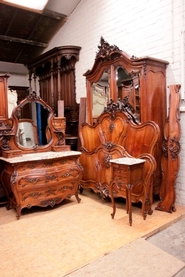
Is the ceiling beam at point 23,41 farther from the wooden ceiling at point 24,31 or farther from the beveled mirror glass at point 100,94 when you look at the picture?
the beveled mirror glass at point 100,94

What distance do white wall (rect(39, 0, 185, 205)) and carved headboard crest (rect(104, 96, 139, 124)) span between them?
24.7 inches

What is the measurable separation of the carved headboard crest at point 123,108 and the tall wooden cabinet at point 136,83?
0.19ft

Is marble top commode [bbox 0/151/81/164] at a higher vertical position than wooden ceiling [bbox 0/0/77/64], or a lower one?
lower

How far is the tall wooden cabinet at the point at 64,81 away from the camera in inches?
187

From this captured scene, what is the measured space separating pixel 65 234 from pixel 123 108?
5.80 ft

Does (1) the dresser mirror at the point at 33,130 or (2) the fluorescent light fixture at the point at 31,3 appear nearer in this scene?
(1) the dresser mirror at the point at 33,130

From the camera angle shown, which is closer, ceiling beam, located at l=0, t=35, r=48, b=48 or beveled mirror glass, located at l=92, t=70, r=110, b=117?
beveled mirror glass, located at l=92, t=70, r=110, b=117

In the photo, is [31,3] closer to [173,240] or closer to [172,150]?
[172,150]

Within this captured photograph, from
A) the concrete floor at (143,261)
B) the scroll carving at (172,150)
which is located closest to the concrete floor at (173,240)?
the concrete floor at (143,261)

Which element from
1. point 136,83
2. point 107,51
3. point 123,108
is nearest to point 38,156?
point 123,108

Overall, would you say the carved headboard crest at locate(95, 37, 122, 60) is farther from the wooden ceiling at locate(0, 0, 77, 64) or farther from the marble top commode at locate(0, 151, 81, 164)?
the wooden ceiling at locate(0, 0, 77, 64)

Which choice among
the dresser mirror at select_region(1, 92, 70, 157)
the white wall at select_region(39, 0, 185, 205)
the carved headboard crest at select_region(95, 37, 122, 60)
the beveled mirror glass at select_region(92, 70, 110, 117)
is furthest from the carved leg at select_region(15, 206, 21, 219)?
the carved headboard crest at select_region(95, 37, 122, 60)

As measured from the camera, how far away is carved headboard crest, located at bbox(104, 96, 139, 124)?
3223 mm

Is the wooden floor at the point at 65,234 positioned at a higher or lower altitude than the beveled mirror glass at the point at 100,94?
lower
